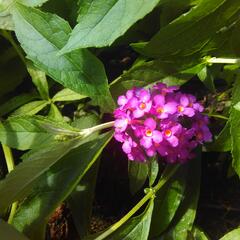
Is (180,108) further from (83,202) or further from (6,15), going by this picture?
(6,15)

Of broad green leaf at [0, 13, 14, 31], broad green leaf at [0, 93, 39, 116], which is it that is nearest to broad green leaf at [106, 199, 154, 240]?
broad green leaf at [0, 93, 39, 116]

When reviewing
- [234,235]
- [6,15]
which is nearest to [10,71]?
[6,15]

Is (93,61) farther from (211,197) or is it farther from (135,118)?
(211,197)

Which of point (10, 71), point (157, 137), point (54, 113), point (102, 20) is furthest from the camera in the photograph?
point (10, 71)

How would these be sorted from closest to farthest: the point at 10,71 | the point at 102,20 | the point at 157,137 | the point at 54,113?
the point at 102,20
the point at 157,137
the point at 54,113
the point at 10,71

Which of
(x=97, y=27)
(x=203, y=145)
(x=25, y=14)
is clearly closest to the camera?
(x=97, y=27)

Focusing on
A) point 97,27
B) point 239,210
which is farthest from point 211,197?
point 97,27

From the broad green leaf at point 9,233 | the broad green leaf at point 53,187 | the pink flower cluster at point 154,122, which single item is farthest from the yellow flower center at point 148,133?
the broad green leaf at point 9,233
